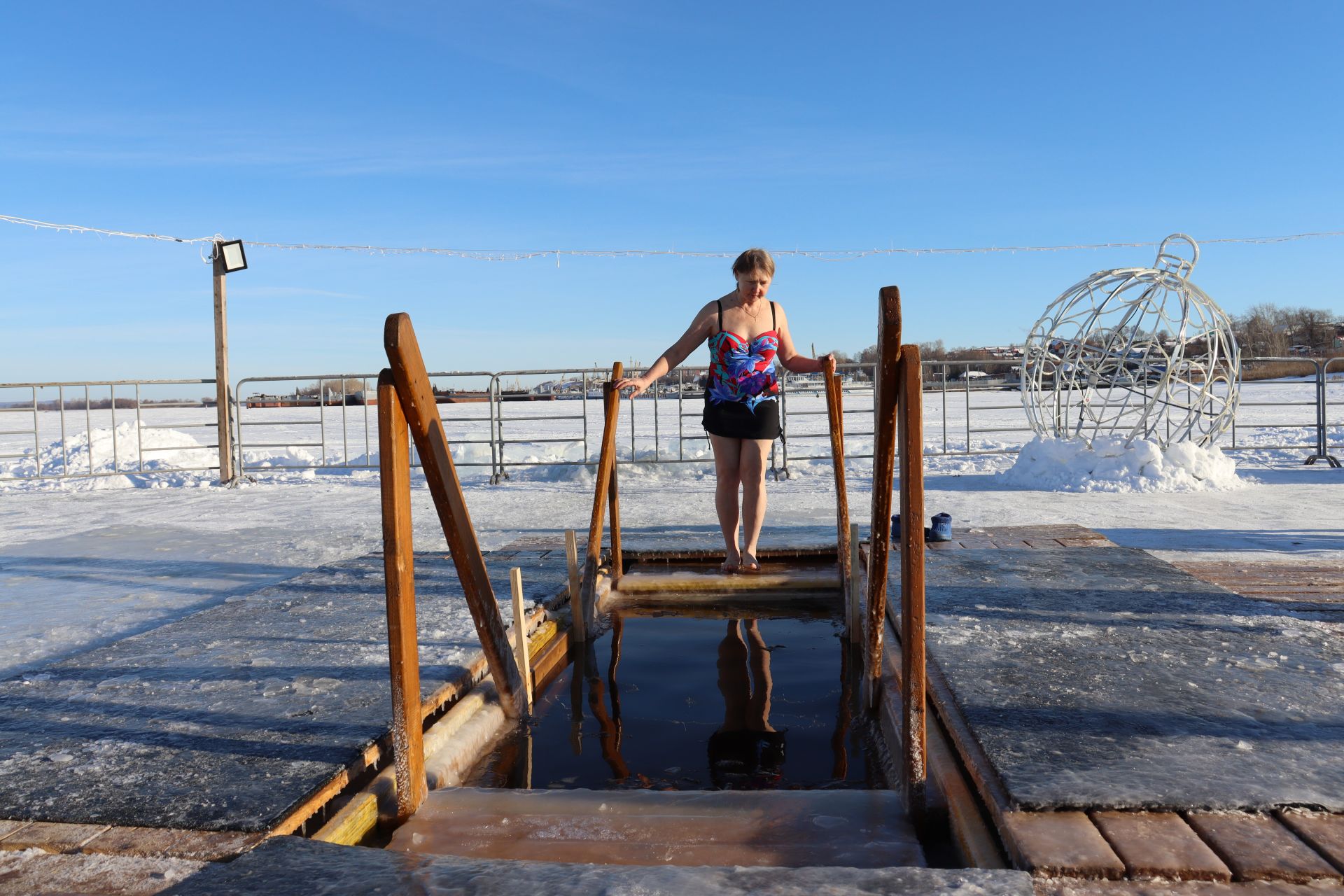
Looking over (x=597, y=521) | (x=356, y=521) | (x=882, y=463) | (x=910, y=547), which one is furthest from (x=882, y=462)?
(x=356, y=521)

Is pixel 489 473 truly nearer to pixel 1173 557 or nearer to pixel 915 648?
pixel 1173 557

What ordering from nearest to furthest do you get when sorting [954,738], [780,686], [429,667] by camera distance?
[954,738]
[429,667]
[780,686]

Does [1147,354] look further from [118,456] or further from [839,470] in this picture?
[118,456]

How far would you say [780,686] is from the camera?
9.63 ft

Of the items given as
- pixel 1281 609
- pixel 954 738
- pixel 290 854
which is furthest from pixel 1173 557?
pixel 290 854

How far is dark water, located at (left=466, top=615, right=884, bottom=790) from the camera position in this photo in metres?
2.27

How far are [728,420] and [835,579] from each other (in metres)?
0.89

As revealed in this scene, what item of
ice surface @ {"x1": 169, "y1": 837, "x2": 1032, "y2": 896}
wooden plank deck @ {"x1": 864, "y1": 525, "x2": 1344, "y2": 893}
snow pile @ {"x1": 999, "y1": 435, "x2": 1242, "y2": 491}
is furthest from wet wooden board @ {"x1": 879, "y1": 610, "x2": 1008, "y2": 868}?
snow pile @ {"x1": 999, "y1": 435, "x2": 1242, "y2": 491}

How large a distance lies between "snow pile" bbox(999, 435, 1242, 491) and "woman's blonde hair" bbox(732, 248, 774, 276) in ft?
18.7

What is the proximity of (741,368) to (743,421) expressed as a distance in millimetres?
231

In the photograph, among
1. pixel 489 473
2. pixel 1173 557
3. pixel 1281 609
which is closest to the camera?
pixel 1281 609

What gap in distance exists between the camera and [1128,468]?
8500 millimetres

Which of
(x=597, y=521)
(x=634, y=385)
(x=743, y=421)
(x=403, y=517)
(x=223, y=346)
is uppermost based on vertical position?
(x=223, y=346)

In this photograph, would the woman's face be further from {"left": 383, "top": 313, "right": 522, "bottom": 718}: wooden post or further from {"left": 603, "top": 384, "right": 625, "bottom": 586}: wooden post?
{"left": 383, "top": 313, "right": 522, "bottom": 718}: wooden post
